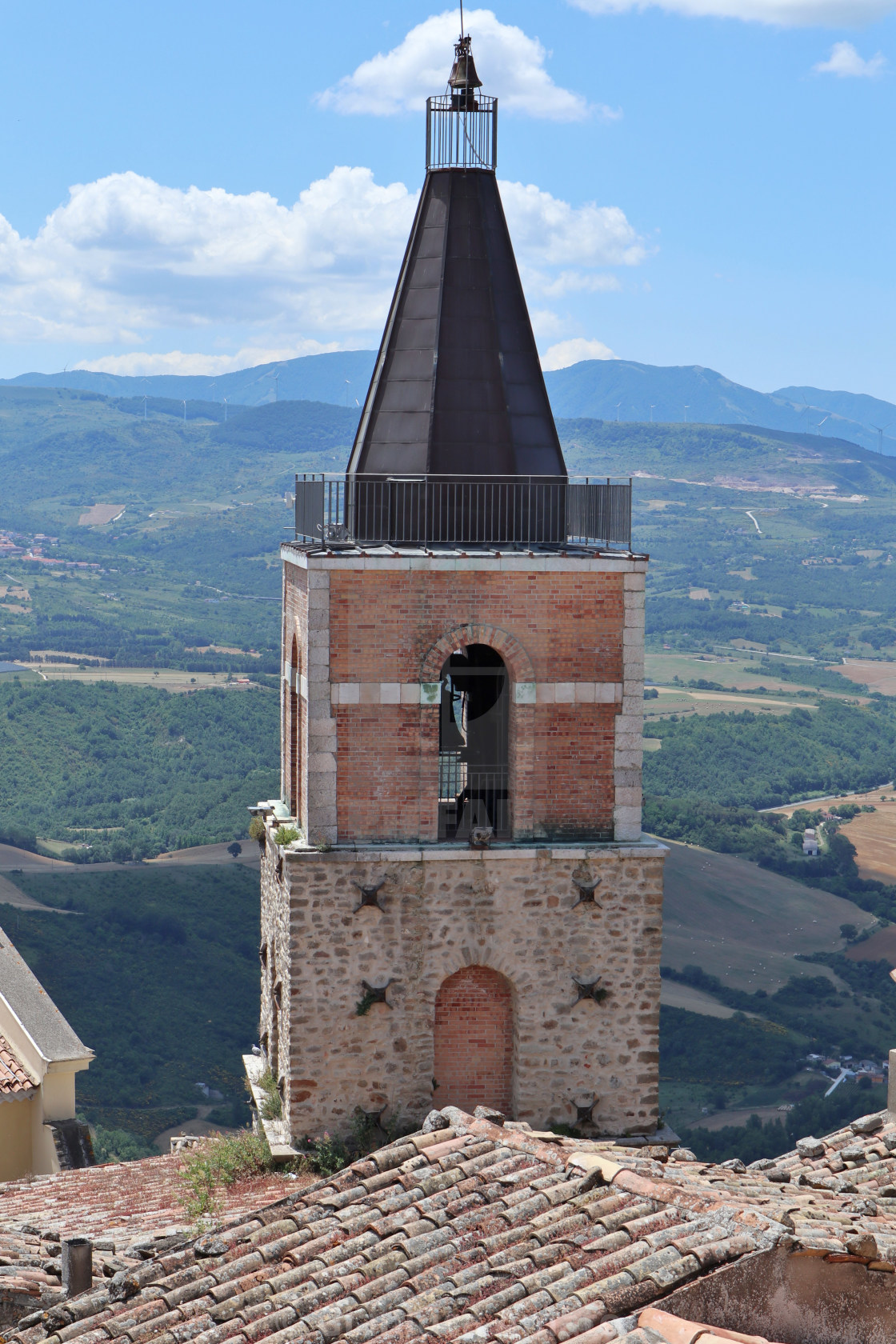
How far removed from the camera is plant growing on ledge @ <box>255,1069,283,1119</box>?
56.2ft

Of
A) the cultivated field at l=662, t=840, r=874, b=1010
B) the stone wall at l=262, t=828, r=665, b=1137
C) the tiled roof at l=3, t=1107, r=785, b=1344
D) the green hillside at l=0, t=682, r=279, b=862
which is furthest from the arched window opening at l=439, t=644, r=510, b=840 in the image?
the green hillside at l=0, t=682, r=279, b=862

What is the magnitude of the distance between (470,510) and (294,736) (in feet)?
11.7

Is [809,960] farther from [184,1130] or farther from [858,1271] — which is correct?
[858,1271]

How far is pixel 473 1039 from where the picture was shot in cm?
1664

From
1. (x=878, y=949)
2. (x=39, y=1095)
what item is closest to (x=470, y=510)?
(x=39, y=1095)

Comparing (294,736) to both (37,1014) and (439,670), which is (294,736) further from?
(37,1014)

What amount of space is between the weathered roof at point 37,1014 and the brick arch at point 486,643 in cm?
643

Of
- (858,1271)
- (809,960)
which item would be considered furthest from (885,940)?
(858,1271)

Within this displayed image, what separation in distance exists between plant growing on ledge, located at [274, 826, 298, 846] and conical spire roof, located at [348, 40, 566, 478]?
13.6ft

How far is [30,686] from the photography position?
11988 cm

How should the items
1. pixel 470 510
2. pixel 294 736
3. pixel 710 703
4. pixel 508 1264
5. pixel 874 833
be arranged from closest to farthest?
pixel 508 1264 < pixel 470 510 < pixel 294 736 < pixel 874 833 < pixel 710 703

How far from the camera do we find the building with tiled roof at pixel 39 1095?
1861 cm

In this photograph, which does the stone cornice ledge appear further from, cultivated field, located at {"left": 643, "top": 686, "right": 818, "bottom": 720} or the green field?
cultivated field, located at {"left": 643, "top": 686, "right": 818, "bottom": 720}

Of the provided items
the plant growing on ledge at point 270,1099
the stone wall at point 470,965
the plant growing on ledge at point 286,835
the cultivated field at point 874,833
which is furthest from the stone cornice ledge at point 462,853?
the cultivated field at point 874,833
